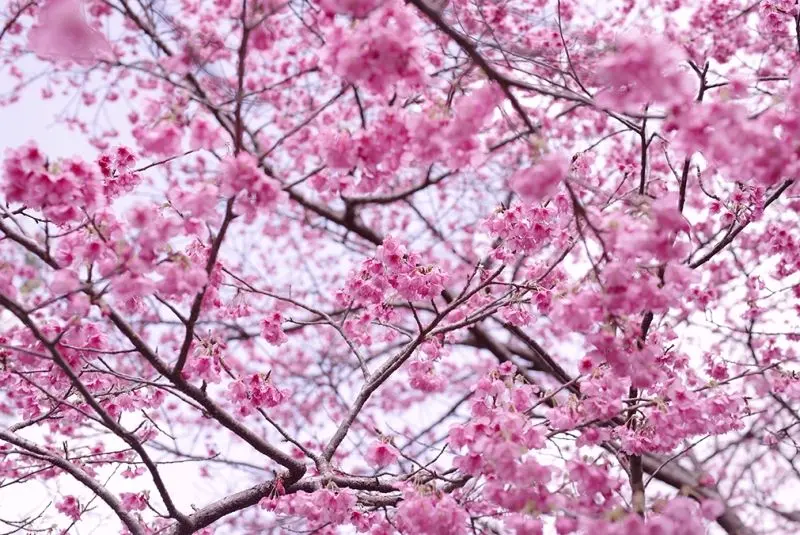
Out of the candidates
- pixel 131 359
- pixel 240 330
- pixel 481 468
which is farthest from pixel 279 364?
pixel 481 468

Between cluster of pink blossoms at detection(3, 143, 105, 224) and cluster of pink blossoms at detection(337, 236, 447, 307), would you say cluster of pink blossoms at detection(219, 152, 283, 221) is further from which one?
cluster of pink blossoms at detection(337, 236, 447, 307)

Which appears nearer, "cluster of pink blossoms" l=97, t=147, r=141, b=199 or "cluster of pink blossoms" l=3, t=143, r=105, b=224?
"cluster of pink blossoms" l=3, t=143, r=105, b=224

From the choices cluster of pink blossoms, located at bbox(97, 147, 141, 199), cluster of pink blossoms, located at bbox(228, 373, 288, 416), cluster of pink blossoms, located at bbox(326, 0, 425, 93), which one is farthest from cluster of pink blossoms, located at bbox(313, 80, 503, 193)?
cluster of pink blossoms, located at bbox(228, 373, 288, 416)

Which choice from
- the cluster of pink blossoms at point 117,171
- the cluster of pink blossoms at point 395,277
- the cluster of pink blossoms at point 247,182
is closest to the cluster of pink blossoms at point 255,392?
the cluster of pink blossoms at point 395,277

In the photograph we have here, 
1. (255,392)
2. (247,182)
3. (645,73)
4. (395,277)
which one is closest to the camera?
(645,73)

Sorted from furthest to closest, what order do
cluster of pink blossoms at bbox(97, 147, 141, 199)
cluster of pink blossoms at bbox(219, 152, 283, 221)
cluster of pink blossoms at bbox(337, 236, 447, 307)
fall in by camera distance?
cluster of pink blossoms at bbox(337, 236, 447, 307) → cluster of pink blossoms at bbox(97, 147, 141, 199) → cluster of pink blossoms at bbox(219, 152, 283, 221)

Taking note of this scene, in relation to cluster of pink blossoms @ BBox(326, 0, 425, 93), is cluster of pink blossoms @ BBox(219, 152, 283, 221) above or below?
below

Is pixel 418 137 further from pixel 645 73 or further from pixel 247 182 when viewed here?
pixel 645 73

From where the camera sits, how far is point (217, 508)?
3.54 metres

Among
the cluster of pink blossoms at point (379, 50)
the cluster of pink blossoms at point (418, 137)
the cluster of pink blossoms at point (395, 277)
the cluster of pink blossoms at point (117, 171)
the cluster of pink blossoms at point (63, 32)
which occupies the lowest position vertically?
the cluster of pink blossoms at point (418, 137)

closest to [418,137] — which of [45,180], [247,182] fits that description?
[247,182]

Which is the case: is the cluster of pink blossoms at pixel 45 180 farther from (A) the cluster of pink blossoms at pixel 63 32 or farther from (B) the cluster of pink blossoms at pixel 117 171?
(B) the cluster of pink blossoms at pixel 117 171

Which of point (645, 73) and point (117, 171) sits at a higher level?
point (117, 171)

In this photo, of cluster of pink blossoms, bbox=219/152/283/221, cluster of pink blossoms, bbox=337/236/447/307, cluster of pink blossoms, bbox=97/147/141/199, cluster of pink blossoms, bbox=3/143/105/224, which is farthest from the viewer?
cluster of pink blossoms, bbox=337/236/447/307
